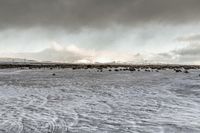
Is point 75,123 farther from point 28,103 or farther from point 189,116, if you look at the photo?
point 28,103

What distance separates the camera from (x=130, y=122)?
10500mm

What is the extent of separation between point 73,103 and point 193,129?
24.9ft

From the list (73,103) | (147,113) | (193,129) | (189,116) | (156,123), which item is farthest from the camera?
(73,103)

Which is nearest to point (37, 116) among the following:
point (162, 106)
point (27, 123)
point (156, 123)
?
point (27, 123)

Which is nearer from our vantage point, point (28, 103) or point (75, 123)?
point (75, 123)

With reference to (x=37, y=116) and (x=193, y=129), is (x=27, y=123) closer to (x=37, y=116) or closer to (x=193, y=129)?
(x=37, y=116)

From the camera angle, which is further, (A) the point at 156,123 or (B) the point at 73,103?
(B) the point at 73,103

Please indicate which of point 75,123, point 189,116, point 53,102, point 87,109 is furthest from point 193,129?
point 53,102

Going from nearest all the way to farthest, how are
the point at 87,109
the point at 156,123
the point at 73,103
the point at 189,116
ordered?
the point at 156,123
the point at 189,116
the point at 87,109
the point at 73,103

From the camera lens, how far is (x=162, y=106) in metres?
13.8

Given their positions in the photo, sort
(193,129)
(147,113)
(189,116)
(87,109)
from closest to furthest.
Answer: (193,129), (189,116), (147,113), (87,109)

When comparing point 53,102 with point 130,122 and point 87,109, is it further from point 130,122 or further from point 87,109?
point 130,122

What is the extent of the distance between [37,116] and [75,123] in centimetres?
215

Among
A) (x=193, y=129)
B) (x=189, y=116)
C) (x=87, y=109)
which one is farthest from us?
(x=87, y=109)
